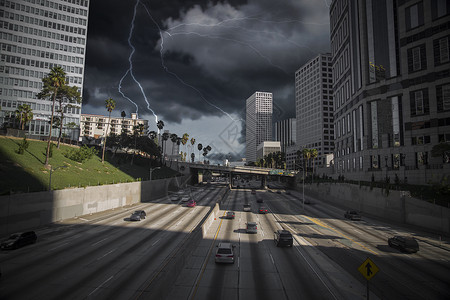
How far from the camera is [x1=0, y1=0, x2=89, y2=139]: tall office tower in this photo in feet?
257

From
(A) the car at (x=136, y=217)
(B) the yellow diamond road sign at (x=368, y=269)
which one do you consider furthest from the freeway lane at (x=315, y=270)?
(A) the car at (x=136, y=217)

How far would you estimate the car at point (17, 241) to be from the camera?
21703mm

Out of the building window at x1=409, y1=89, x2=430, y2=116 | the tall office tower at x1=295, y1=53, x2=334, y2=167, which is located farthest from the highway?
the tall office tower at x1=295, y1=53, x2=334, y2=167

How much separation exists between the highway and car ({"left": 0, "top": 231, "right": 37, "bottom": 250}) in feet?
1.64

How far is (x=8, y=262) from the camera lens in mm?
Result: 18906

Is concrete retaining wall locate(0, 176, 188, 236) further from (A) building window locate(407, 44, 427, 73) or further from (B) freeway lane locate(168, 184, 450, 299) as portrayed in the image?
(A) building window locate(407, 44, 427, 73)

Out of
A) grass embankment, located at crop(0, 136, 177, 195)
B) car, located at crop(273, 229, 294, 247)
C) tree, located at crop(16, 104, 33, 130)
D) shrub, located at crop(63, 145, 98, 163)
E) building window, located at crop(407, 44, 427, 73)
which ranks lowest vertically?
car, located at crop(273, 229, 294, 247)

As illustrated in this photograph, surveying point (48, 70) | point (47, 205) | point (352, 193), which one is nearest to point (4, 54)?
point (48, 70)

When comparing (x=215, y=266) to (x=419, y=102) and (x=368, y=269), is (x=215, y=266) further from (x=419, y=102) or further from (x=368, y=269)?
(x=419, y=102)

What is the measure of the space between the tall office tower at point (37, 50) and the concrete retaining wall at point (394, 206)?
85808 mm

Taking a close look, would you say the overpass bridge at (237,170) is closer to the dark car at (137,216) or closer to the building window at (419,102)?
the building window at (419,102)

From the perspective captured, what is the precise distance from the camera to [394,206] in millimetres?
41000

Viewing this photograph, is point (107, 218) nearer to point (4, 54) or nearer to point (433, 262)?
point (433, 262)

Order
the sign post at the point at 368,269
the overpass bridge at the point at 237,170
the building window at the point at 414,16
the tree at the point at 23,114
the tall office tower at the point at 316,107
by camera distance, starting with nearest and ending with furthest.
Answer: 1. the sign post at the point at 368,269
2. the building window at the point at 414,16
3. the tree at the point at 23,114
4. the overpass bridge at the point at 237,170
5. the tall office tower at the point at 316,107
